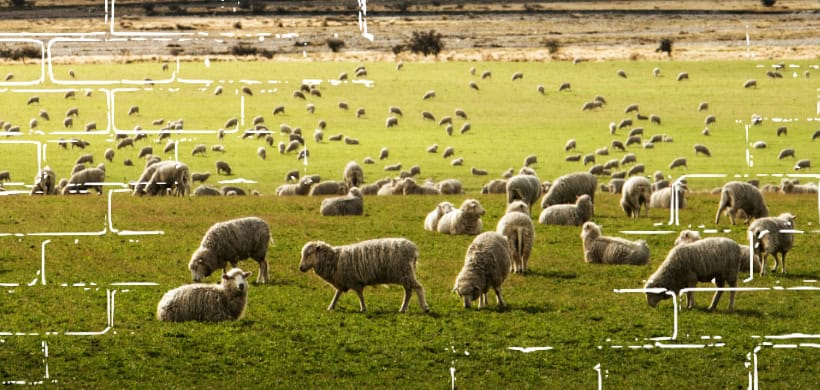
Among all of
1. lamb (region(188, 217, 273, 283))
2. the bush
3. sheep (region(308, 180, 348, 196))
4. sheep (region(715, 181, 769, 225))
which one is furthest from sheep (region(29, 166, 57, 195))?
the bush

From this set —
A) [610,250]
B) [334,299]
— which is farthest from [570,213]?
[334,299]

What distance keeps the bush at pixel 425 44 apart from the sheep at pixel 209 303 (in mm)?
61762

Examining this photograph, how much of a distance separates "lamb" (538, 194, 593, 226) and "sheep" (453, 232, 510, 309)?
8.89 metres

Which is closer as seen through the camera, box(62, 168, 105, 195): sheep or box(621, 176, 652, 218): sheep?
box(621, 176, 652, 218): sheep

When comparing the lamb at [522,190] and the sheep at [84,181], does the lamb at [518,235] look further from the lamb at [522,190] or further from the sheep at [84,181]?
the sheep at [84,181]

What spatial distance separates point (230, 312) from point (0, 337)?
2981 millimetres

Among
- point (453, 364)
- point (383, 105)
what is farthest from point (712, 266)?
point (383, 105)

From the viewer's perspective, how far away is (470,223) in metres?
25.8

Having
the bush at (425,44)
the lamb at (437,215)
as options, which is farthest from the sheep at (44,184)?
the bush at (425,44)

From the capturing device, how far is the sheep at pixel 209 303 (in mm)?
17875

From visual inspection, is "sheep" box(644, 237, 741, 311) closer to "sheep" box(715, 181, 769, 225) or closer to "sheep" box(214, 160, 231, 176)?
"sheep" box(715, 181, 769, 225)

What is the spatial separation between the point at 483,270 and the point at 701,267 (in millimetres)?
3009

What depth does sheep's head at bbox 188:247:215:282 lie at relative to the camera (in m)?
20.2

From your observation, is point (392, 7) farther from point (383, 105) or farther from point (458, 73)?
point (383, 105)
